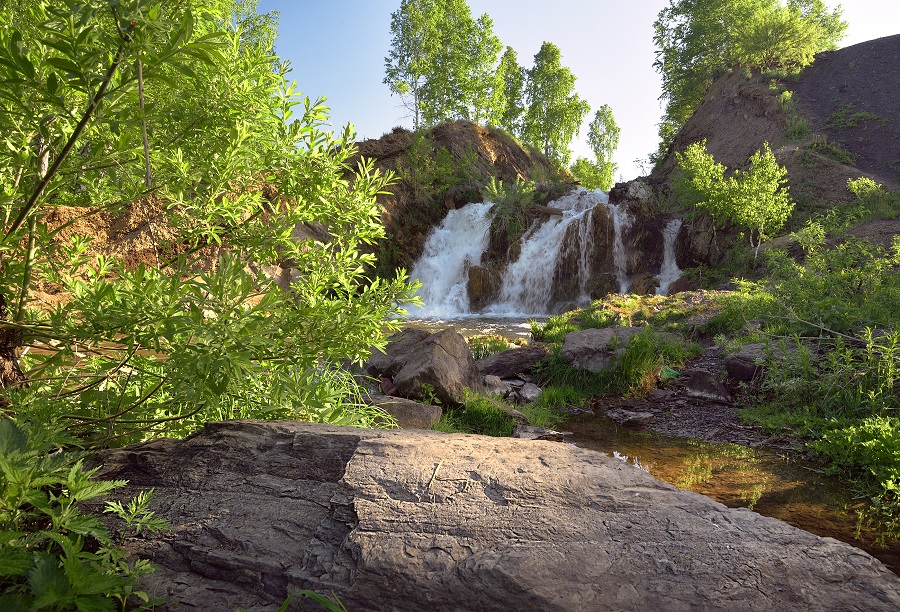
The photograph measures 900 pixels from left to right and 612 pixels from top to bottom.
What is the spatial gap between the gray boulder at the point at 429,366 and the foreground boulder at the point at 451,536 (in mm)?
3680

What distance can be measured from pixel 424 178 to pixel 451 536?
79.0ft

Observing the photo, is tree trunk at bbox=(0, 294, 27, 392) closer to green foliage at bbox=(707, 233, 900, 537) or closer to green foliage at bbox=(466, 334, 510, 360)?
green foliage at bbox=(707, 233, 900, 537)

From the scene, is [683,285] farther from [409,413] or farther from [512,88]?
[512,88]

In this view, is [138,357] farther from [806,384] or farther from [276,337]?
[806,384]

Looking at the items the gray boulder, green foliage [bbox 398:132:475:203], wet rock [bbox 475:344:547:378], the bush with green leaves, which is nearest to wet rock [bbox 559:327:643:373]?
wet rock [bbox 475:344:547:378]

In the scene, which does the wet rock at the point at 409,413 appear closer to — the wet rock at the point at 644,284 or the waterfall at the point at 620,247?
the wet rock at the point at 644,284

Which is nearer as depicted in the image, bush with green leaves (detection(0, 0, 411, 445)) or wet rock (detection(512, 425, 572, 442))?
bush with green leaves (detection(0, 0, 411, 445))

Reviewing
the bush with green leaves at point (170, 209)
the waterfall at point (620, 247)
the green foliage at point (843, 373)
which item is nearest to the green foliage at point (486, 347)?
the green foliage at point (843, 373)

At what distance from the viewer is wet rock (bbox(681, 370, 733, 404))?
266 inches

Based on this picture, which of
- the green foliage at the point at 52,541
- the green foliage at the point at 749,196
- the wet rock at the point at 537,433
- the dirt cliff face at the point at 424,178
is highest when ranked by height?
the dirt cliff face at the point at 424,178

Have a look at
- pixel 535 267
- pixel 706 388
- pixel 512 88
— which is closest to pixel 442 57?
pixel 512 88

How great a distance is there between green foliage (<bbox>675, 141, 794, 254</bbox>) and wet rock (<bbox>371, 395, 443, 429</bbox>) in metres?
13.7

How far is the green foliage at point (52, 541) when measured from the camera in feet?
4.74

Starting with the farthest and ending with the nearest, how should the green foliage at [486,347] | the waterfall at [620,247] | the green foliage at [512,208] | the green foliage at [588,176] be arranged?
the green foliage at [588,176]
the green foliage at [512,208]
the waterfall at [620,247]
the green foliage at [486,347]
